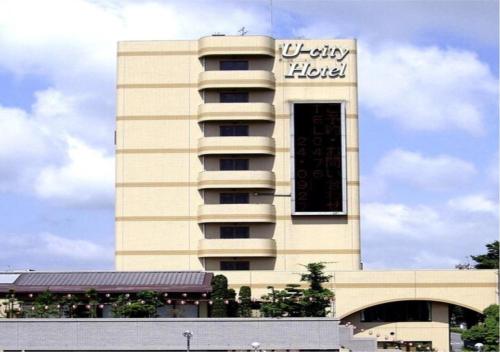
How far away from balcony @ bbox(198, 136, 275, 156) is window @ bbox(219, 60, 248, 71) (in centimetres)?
695

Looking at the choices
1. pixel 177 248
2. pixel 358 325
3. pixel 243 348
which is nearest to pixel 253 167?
pixel 177 248

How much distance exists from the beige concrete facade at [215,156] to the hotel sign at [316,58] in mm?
189

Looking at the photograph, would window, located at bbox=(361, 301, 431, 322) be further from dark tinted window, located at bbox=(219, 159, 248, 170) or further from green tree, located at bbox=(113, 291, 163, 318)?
green tree, located at bbox=(113, 291, 163, 318)

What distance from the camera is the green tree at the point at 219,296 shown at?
8344cm

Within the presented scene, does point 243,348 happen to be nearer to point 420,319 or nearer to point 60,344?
point 60,344

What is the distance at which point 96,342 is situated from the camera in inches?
3172

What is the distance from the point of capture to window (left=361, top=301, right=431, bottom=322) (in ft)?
326

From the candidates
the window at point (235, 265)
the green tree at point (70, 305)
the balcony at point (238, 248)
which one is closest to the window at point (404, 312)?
the balcony at point (238, 248)

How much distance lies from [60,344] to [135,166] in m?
27.2

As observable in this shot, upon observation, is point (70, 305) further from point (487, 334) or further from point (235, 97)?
point (487, 334)

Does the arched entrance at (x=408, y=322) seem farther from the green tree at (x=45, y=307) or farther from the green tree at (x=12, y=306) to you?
the green tree at (x=12, y=306)

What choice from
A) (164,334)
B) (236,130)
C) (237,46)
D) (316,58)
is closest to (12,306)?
(164,334)

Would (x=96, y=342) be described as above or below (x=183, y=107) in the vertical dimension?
below

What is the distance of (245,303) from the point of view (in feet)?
286
